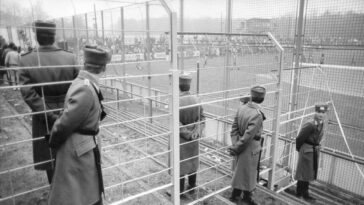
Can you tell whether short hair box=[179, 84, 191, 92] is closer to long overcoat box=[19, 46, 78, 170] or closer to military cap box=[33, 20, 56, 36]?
long overcoat box=[19, 46, 78, 170]

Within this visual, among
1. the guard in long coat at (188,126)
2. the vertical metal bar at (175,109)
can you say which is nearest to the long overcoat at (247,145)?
the guard in long coat at (188,126)

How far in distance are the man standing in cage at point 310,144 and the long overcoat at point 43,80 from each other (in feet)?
11.6

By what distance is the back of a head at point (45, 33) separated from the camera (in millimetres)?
2164

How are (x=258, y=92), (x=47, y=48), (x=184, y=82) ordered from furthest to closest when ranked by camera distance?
(x=184, y=82)
(x=258, y=92)
(x=47, y=48)

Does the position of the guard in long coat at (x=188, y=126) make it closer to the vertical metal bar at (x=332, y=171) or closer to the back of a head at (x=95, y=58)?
the back of a head at (x=95, y=58)

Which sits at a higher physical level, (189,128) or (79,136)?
(79,136)

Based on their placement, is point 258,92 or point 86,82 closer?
point 86,82

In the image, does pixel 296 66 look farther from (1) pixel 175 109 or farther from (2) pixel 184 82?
(1) pixel 175 109

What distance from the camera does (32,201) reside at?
3061mm

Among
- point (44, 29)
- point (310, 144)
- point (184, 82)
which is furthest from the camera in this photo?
point (310, 144)

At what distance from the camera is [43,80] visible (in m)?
2.45

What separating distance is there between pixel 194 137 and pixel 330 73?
3.47 metres

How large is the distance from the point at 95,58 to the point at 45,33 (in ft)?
2.42

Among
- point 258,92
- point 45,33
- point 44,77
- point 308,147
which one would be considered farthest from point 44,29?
point 308,147
